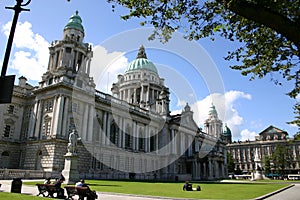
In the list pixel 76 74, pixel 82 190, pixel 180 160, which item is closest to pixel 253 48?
pixel 82 190

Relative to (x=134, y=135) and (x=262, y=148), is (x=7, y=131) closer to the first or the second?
(x=134, y=135)

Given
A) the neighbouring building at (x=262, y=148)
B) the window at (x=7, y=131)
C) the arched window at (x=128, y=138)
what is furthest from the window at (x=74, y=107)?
the neighbouring building at (x=262, y=148)

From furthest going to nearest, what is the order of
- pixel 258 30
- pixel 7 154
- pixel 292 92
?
pixel 7 154
pixel 292 92
pixel 258 30

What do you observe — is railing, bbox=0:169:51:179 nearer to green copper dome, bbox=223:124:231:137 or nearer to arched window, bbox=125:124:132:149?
arched window, bbox=125:124:132:149

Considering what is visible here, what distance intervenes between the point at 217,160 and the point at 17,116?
55.6m

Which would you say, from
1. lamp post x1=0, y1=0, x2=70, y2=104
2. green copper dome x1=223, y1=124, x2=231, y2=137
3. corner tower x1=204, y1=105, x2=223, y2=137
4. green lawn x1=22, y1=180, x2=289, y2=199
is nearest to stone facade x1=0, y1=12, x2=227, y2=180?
green lawn x1=22, y1=180, x2=289, y2=199

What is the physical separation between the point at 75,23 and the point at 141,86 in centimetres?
3383

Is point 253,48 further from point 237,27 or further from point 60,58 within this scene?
point 60,58

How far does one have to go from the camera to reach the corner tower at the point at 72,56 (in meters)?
47.7

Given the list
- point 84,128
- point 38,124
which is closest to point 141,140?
point 84,128

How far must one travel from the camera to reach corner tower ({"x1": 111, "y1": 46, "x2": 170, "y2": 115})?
80.2 meters

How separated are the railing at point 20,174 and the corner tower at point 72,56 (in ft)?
54.1

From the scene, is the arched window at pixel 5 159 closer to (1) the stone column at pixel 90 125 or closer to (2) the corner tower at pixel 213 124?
(1) the stone column at pixel 90 125

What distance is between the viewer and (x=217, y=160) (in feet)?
250
